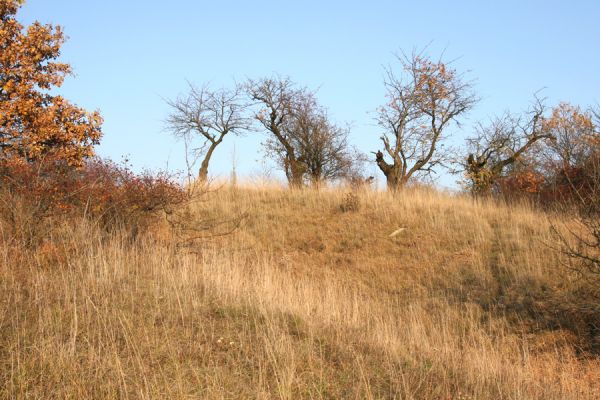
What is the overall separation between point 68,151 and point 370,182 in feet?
33.7

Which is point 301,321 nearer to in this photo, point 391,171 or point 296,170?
point 391,171

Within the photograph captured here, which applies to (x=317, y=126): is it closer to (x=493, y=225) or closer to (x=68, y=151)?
(x=493, y=225)

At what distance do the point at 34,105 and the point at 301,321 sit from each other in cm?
924

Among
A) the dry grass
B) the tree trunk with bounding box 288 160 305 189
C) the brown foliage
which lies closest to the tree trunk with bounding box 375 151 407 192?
the tree trunk with bounding box 288 160 305 189

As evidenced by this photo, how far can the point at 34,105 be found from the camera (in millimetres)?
12844

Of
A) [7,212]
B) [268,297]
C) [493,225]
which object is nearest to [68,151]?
[7,212]

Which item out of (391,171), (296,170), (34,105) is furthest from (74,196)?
(296,170)

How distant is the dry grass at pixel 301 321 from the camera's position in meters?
5.25

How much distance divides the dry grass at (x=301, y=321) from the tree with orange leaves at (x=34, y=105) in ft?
11.0

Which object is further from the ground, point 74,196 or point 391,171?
point 391,171

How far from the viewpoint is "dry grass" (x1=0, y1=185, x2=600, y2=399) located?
525cm

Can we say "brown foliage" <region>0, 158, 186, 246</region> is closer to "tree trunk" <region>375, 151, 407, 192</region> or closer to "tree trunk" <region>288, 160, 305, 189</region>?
"tree trunk" <region>375, 151, 407, 192</region>

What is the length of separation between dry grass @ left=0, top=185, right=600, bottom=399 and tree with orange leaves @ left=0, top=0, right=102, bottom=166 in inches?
132

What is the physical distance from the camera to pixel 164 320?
659cm
